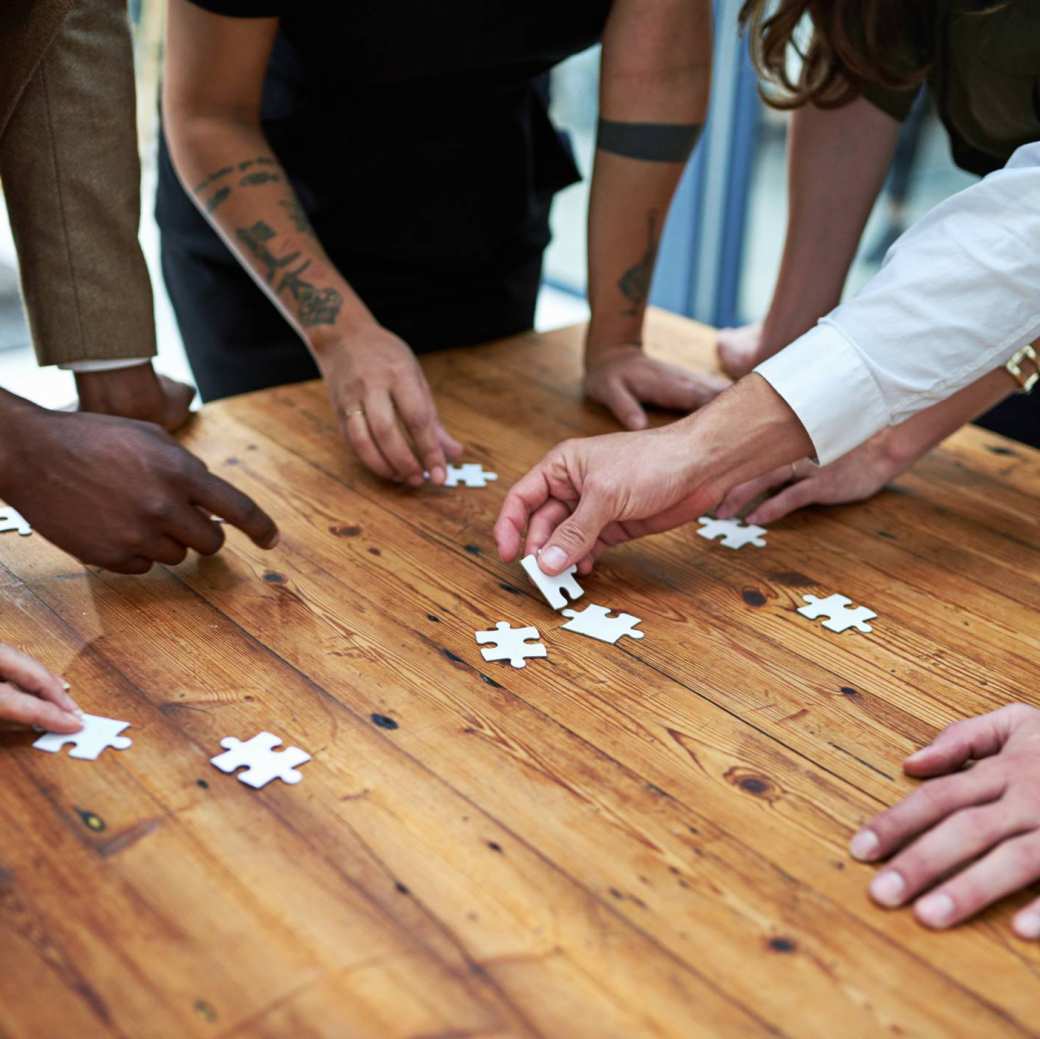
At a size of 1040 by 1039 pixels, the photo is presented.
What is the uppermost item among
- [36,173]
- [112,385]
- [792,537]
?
[36,173]

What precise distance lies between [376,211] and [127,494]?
3.34ft

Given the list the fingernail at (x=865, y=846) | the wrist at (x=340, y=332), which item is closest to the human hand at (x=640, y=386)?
the wrist at (x=340, y=332)

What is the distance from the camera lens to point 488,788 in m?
1.24

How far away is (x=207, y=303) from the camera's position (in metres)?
2.52

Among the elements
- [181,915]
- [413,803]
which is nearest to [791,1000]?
[413,803]

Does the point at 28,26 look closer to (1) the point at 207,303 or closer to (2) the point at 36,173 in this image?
(2) the point at 36,173

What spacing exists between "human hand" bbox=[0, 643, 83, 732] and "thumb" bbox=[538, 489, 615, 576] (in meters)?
0.62

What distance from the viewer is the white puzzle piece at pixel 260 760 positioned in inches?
48.9

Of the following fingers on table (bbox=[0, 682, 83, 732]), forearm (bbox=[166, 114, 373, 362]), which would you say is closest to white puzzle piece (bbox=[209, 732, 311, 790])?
fingers on table (bbox=[0, 682, 83, 732])

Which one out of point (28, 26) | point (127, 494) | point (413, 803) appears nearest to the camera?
point (413, 803)

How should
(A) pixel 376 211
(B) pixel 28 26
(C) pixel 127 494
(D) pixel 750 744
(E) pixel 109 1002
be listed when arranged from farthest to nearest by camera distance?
(A) pixel 376 211
(B) pixel 28 26
(C) pixel 127 494
(D) pixel 750 744
(E) pixel 109 1002

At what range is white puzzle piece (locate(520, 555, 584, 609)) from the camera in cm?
160

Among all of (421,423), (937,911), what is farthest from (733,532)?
(937,911)

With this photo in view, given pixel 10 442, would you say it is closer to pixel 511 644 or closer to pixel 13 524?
pixel 13 524
